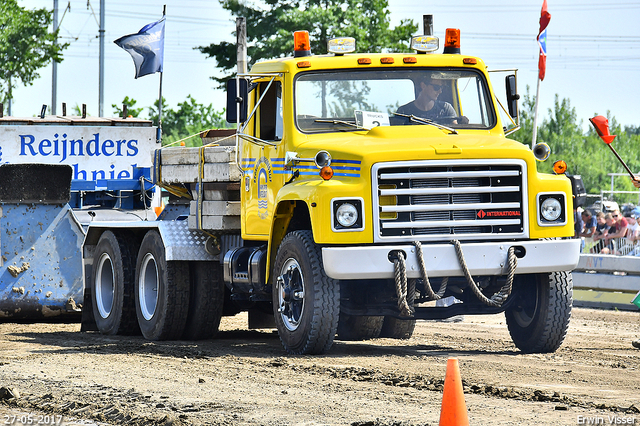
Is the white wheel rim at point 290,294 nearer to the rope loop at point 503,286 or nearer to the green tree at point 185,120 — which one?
the rope loop at point 503,286

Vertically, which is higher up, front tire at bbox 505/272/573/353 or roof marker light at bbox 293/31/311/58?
roof marker light at bbox 293/31/311/58

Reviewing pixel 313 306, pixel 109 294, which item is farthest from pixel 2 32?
pixel 313 306

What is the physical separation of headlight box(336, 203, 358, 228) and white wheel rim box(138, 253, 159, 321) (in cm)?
378

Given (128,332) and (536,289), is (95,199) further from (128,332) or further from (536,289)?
(536,289)

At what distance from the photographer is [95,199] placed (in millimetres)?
16016

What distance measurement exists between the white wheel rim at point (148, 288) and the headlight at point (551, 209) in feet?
15.6

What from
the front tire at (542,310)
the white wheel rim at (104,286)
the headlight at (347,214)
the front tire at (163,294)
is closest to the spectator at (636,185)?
the front tire at (542,310)

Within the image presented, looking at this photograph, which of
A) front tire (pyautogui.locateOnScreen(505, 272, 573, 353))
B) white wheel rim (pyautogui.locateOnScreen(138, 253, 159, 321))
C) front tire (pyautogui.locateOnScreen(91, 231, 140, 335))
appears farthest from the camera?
front tire (pyautogui.locateOnScreen(91, 231, 140, 335))

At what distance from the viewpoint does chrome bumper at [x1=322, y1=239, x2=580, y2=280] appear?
8.73 meters

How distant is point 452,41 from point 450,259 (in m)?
2.80

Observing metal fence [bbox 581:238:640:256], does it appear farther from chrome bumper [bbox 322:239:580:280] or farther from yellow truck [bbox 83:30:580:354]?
chrome bumper [bbox 322:239:580:280]

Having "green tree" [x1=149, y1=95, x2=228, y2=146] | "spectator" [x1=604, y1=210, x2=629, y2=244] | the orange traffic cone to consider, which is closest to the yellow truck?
the orange traffic cone

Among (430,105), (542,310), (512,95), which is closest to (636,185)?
(512,95)

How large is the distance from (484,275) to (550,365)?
3.22ft
